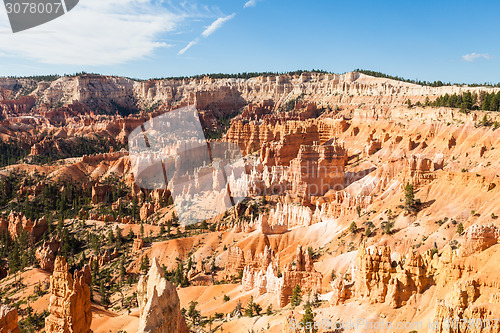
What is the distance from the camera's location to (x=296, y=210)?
6288 cm

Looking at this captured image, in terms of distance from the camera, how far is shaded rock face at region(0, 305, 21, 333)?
21.0 meters

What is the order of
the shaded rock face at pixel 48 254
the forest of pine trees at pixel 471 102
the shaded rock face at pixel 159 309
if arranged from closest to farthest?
the shaded rock face at pixel 159 309
the shaded rock face at pixel 48 254
the forest of pine trees at pixel 471 102

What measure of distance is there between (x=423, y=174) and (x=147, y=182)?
2770 inches

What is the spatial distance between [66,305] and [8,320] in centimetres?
345

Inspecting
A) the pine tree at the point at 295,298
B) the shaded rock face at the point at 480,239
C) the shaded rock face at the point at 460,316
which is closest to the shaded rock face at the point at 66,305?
the pine tree at the point at 295,298

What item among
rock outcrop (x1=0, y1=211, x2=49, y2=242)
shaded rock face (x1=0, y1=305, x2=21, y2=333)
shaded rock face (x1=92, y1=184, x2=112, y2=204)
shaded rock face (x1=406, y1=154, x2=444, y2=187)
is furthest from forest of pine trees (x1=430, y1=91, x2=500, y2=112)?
shaded rock face (x1=0, y1=305, x2=21, y2=333)

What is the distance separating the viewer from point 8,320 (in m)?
21.3

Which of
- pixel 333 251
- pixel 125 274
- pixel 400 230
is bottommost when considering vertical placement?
pixel 125 274

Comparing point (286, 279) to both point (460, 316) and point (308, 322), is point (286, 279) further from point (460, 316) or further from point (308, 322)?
point (460, 316)

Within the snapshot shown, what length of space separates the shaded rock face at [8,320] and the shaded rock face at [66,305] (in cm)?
262

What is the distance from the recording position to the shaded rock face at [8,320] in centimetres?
2097

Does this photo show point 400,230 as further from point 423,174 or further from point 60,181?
point 60,181

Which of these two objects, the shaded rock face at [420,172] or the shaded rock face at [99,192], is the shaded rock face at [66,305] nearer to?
the shaded rock face at [420,172]

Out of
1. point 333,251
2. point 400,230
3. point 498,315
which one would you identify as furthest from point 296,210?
point 498,315
